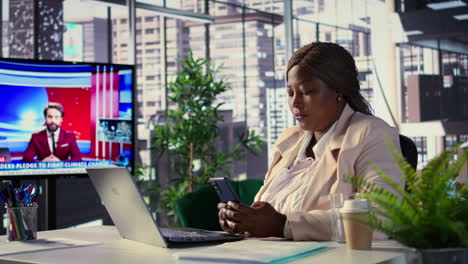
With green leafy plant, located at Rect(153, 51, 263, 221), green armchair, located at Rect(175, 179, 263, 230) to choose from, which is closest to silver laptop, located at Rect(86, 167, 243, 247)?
green armchair, located at Rect(175, 179, 263, 230)

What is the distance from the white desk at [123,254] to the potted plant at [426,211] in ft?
1.37

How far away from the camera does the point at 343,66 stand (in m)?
2.48

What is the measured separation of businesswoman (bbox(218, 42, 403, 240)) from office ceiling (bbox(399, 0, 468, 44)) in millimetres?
3552

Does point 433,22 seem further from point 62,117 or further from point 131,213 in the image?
point 131,213

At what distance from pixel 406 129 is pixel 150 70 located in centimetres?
269

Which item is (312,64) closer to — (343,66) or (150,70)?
(343,66)

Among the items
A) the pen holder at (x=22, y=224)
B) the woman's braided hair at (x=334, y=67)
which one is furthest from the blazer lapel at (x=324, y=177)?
the pen holder at (x=22, y=224)

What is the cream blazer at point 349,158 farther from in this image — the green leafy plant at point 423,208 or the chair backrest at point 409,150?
the green leafy plant at point 423,208

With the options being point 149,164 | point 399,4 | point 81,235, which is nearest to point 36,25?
point 149,164

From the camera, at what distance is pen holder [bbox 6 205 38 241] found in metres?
2.16

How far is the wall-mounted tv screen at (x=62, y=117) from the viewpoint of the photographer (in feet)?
12.7

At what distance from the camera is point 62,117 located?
4.03 m

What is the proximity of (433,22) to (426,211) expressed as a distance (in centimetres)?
516

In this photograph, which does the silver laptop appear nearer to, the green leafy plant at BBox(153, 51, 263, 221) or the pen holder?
the pen holder
